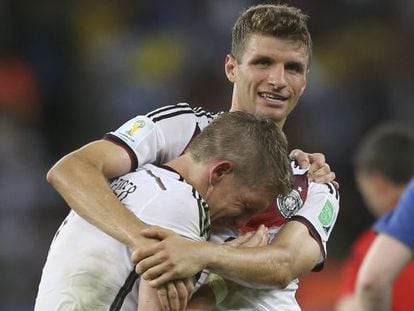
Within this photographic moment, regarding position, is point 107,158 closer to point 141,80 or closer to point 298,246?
point 298,246

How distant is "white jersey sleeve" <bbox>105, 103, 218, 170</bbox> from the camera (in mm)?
Result: 3855

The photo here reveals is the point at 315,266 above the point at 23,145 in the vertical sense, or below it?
above

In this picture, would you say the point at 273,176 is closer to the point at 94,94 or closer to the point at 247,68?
the point at 247,68

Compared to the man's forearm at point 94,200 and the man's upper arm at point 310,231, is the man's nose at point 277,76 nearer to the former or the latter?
the man's upper arm at point 310,231

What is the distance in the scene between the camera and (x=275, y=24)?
4.32 meters

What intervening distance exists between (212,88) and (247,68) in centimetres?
597

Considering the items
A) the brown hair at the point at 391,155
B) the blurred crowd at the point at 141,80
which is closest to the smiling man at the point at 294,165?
the brown hair at the point at 391,155

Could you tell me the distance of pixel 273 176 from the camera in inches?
137

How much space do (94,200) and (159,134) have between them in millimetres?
520

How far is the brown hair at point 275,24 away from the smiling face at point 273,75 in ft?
0.07

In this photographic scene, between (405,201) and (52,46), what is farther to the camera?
(52,46)

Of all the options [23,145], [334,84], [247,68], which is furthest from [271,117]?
[334,84]

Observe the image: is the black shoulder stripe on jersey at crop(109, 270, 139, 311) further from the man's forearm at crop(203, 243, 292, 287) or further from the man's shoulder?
the man's shoulder

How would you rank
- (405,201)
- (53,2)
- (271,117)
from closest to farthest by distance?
(271,117) → (405,201) → (53,2)
